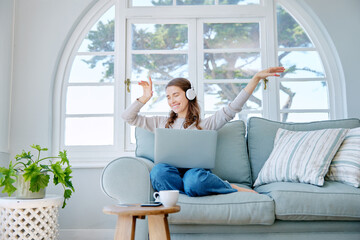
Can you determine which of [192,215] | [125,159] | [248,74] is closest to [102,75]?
[248,74]

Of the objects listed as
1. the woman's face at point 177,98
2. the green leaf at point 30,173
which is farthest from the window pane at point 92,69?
the green leaf at point 30,173

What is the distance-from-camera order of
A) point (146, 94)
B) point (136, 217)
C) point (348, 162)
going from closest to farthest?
point (136, 217), point (348, 162), point (146, 94)

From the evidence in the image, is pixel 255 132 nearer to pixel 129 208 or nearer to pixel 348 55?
pixel 348 55

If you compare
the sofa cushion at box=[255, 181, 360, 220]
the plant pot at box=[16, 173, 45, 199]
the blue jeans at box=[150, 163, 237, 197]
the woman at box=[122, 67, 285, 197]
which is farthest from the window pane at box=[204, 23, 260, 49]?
the plant pot at box=[16, 173, 45, 199]

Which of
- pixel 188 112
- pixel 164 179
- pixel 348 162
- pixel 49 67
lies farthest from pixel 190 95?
pixel 49 67

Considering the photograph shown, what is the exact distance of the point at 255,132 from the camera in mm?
2619

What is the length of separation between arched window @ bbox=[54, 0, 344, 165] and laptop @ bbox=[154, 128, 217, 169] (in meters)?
1.01

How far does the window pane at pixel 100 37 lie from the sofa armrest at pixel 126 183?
1570mm

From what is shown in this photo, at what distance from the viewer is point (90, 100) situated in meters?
3.24

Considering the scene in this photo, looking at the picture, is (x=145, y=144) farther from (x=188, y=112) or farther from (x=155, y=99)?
(x=155, y=99)

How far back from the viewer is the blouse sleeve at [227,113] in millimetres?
2547

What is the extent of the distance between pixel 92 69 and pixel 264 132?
60.0 inches

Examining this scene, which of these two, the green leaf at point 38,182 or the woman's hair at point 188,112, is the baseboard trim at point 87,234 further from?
the woman's hair at point 188,112

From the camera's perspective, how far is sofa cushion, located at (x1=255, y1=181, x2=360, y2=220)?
1.91 meters
